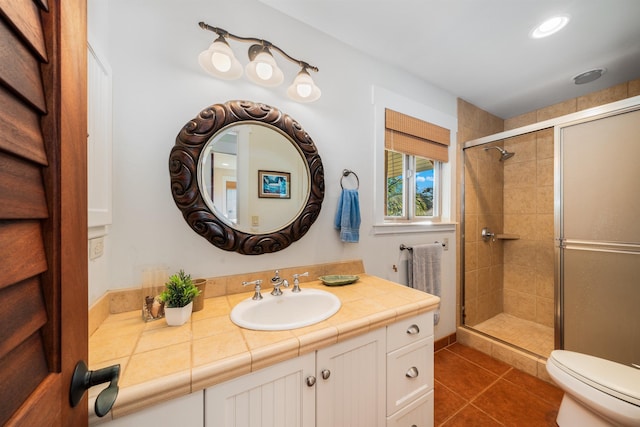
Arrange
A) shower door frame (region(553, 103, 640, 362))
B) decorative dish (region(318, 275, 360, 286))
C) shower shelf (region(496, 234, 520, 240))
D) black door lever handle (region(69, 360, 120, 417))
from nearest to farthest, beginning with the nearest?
1. black door lever handle (region(69, 360, 120, 417))
2. decorative dish (region(318, 275, 360, 286))
3. shower door frame (region(553, 103, 640, 362))
4. shower shelf (region(496, 234, 520, 240))

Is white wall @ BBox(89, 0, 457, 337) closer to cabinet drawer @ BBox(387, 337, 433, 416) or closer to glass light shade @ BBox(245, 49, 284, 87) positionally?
glass light shade @ BBox(245, 49, 284, 87)

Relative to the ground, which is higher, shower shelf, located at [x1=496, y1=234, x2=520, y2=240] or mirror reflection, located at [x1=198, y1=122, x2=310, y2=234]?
mirror reflection, located at [x1=198, y1=122, x2=310, y2=234]

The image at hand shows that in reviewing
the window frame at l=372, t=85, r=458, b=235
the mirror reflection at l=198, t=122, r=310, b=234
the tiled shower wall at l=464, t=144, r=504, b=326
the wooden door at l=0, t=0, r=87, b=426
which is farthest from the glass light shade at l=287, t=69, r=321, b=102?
the tiled shower wall at l=464, t=144, r=504, b=326

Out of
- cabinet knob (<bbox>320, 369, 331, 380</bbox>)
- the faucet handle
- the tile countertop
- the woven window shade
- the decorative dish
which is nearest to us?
the tile countertop

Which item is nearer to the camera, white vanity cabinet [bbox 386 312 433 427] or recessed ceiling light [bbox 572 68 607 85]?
white vanity cabinet [bbox 386 312 433 427]

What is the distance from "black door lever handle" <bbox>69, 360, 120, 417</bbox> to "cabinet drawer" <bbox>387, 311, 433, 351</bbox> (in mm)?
903

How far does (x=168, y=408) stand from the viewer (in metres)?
0.61

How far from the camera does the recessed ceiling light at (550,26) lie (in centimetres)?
137

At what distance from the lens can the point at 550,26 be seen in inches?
56.1

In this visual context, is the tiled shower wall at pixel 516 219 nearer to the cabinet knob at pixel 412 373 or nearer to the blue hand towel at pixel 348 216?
the blue hand towel at pixel 348 216

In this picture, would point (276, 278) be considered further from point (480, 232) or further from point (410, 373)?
point (480, 232)

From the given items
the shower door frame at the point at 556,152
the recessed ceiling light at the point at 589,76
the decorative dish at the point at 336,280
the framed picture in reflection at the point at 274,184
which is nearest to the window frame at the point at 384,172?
the shower door frame at the point at 556,152

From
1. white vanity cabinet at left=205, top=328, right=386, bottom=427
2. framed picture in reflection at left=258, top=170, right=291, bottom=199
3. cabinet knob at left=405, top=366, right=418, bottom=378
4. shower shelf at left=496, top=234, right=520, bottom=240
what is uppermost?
framed picture in reflection at left=258, top=170, right=291, bottom=199

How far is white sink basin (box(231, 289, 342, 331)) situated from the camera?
42.0 inches
